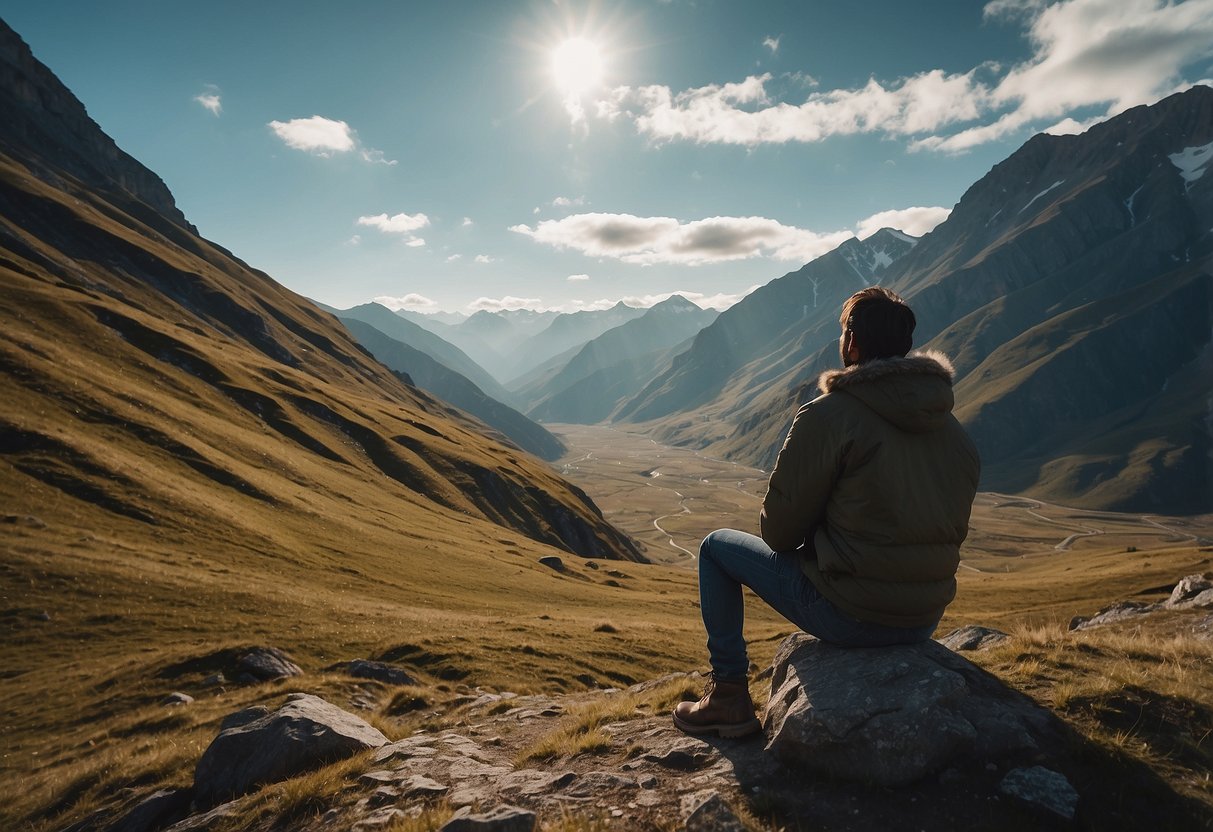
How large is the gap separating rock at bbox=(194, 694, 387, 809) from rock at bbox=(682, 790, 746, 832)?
6590mm

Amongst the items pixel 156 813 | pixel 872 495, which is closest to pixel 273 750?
pixel 156 813

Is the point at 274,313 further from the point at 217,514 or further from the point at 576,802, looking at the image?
the point at 576,802

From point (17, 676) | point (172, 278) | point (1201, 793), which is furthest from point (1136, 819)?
point (172, 278)

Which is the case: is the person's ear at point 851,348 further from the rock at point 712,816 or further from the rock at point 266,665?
the rock at point 266,665

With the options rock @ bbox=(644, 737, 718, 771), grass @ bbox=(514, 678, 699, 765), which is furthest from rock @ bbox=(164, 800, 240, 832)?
rock @ bbox=(644, 737, 718, 771)

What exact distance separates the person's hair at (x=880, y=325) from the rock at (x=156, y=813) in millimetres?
12451

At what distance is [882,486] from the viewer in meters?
6.06

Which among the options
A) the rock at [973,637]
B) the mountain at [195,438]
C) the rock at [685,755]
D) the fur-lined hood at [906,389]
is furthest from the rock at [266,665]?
the fur-lined hood at [906,389]

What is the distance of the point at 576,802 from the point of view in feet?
21.2

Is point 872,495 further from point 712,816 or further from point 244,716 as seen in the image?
point 244,716

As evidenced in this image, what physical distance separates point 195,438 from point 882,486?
63.3m

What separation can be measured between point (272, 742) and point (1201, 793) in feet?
39.2

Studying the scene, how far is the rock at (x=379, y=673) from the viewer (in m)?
19.8

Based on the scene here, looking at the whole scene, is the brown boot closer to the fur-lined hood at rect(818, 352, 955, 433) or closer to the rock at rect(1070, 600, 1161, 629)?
the fur-lined hood at rect(818, 352, 955, 433)
